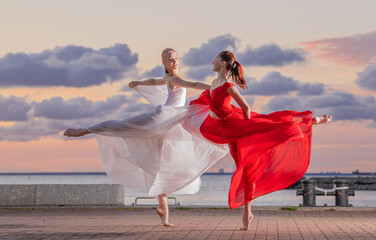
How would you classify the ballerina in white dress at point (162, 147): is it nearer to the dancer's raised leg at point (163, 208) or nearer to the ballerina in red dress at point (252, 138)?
the dancer's raised leg at point (163, 208)

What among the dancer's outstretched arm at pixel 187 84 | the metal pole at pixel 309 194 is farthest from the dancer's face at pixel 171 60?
the metal pole at pixel 309 194

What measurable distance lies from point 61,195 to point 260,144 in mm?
8258

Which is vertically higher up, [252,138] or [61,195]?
[252,138]

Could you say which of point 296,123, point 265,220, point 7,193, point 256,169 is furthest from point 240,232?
point 7,193

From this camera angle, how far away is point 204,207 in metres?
17.8

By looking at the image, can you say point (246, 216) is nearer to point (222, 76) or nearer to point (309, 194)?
point (222, 76)

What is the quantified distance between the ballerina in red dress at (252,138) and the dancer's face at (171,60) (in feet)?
2.97

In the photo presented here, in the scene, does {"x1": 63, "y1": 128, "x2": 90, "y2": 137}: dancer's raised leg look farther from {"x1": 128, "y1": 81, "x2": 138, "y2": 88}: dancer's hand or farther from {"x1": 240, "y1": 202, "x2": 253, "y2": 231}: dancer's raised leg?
{"x1": 240, "y1": 202, "x2": 253, "y2": 231}: dancer's raised leg

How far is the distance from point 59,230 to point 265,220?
14.9 ft

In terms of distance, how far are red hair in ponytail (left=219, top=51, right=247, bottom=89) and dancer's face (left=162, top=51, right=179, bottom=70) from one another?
1.02 metres

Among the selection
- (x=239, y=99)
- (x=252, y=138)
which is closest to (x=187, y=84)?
(x=239, y=99)

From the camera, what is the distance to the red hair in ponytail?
11.4m

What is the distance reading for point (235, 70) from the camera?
1140cm

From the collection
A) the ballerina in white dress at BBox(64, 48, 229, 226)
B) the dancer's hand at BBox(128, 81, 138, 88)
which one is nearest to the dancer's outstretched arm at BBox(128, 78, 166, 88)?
the dancer's hand at BBox(128, 81, 138, 88)
